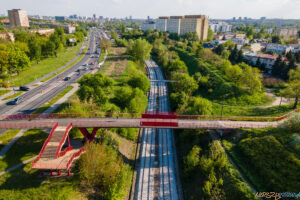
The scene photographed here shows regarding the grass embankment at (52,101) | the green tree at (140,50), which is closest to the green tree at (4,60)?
the grass embankment at (52,101)

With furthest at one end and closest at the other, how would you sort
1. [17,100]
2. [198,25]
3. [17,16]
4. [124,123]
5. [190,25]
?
[17,16], [190,25], [198,25], [17,100], [124,123]

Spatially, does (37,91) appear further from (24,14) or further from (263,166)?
(24,14)

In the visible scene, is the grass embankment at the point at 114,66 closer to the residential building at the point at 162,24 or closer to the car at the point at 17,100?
the car at the point at 17,100

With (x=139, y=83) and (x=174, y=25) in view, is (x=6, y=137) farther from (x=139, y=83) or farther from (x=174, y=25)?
(x=174, y=25)

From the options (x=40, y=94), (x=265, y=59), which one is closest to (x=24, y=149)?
(x=40, y=94)

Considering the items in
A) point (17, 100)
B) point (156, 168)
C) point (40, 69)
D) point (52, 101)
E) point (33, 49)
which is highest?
point (33, 49)

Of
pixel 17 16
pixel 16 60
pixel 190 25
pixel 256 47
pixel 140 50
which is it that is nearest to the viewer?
pixel 16 60

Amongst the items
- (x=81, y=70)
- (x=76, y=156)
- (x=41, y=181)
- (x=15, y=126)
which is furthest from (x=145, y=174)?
(x=81, y=70)
